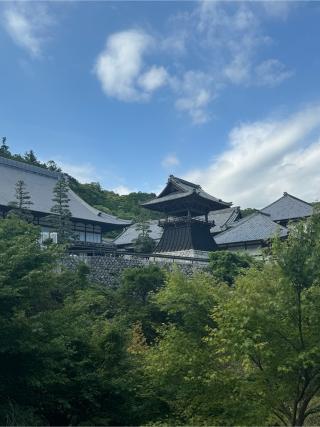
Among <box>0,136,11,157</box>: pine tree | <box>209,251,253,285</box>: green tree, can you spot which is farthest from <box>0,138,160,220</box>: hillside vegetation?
<box>209,251,253,285</box>: green tree

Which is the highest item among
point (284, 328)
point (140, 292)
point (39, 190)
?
point (39, 190)

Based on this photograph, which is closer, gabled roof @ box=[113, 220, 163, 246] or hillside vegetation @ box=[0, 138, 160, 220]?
gabled roof @ box=[113, 220, 163, 246]

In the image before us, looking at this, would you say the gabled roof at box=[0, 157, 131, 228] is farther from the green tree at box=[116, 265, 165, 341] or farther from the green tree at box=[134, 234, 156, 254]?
the green tree at box=[116, 265, 165, 341]

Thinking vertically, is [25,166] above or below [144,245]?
above

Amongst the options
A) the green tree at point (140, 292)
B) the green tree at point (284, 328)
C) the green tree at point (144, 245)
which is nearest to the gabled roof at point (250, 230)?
the green tree at point (144, 245)

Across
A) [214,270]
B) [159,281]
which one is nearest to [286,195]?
[214,270]

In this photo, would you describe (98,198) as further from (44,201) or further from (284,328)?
(284,328)

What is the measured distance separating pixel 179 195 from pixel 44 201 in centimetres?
978

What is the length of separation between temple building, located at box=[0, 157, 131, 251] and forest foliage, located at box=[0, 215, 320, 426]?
22.1m

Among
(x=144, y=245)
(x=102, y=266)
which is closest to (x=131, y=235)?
(x=144, y=245)

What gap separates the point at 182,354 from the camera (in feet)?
28.8

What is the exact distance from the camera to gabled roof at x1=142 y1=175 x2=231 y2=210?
102 feet

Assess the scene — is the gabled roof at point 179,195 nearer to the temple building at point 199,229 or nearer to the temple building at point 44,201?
the temple building at point 199,229

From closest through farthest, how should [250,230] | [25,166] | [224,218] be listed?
[250,230], [25,166], [224,218]
